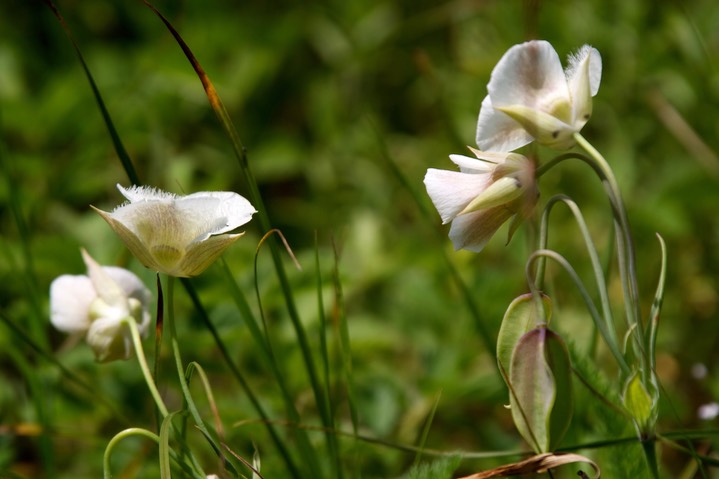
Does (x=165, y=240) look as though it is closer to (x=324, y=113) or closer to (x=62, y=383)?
(x=62, y=383)

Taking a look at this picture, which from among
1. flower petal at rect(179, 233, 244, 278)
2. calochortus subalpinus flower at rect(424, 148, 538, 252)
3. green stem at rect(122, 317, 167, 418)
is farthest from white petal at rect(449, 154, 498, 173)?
green stem at rect(122, 317, 167, 418)

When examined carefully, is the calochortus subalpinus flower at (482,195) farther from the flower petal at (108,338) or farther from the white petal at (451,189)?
the flower petal at (108,338)

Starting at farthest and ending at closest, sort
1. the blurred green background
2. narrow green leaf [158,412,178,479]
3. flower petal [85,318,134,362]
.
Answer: the blurred green background
flower petal [85,318,134,362]
narrow green leaf [158,412,178,479]

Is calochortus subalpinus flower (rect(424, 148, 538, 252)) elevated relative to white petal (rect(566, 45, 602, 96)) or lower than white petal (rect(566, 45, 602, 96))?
lower

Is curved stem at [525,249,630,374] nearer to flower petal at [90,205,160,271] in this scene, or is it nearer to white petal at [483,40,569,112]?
white petal at [483,40,569,112]

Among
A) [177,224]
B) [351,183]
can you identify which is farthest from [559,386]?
[351,183]

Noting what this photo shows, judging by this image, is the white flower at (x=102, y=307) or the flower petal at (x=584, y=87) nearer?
the flower petal at (x=584, y=87)

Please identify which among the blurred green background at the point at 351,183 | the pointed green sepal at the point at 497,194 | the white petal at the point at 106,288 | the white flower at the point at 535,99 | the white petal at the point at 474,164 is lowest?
the blurred green background at the point at 351,183

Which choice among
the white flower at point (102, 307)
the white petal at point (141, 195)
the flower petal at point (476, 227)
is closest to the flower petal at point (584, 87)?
the flower petal at point (476, 227)
